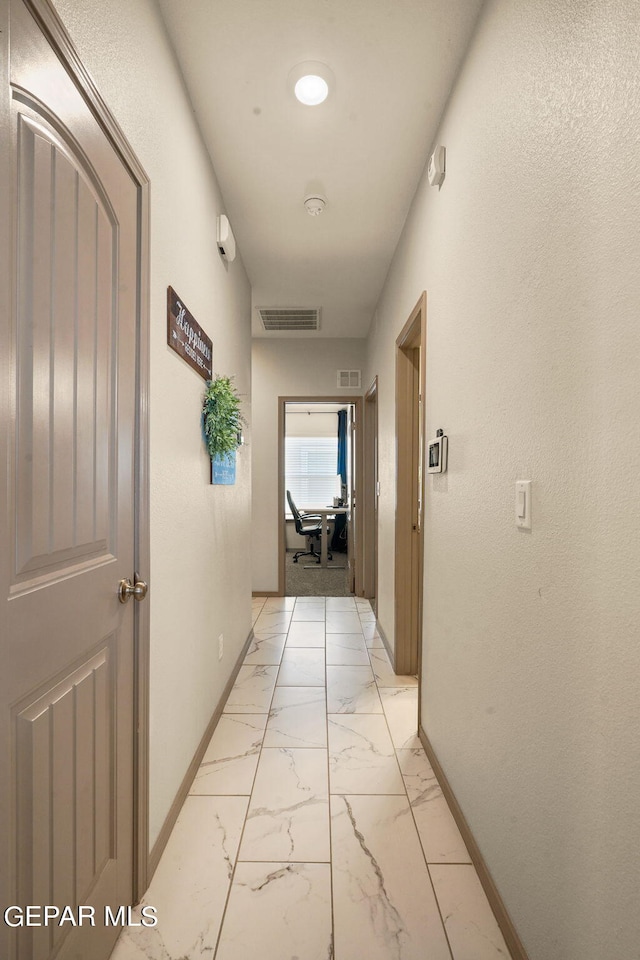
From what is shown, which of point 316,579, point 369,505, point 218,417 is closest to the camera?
point 218,417

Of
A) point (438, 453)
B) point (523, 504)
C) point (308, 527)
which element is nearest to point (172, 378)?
point (438, 453)

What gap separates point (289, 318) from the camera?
14.3 ft

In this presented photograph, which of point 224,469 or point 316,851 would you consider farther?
point 224,469

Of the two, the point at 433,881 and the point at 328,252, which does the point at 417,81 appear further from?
the point at 433,881

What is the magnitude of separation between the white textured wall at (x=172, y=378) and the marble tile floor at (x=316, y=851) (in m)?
0.19

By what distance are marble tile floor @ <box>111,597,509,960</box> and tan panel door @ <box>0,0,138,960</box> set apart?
0.26 metres

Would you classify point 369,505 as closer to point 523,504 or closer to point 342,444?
point 342,444

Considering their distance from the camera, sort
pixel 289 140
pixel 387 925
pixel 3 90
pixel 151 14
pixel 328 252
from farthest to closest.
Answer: pixel 328 252 < pixel 289 140 < pixel 151 14 < pixel 387 925 < pixel 3 90

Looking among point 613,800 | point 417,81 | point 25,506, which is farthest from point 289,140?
point 613,800

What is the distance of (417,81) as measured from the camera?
1.78 metres

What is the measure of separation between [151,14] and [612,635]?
2060 mm

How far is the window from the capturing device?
27.9ft

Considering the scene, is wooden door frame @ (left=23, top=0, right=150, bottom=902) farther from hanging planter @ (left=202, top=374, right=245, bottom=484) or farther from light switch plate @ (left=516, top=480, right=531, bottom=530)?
light switch plate @ (left=516, top=480, right=531, bottom=530)

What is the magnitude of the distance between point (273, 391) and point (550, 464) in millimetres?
4037
